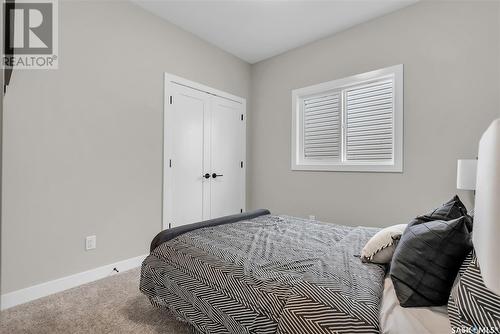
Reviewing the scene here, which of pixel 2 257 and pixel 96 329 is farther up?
pixel 2 257

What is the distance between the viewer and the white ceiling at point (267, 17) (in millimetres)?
2748

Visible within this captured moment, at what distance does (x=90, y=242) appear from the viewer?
2.40 metres

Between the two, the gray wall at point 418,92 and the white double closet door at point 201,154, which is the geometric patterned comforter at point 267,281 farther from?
the white double closet door at point 201,154

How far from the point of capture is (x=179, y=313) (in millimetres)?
1464

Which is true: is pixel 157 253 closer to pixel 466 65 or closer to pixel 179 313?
pixel 179 313

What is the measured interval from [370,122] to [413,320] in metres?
2.59

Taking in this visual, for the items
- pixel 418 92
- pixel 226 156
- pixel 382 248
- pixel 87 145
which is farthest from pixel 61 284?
pixel 418 92

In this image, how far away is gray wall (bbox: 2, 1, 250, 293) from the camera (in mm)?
2023

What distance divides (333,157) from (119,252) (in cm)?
284

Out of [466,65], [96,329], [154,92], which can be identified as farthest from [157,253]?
[466,65]

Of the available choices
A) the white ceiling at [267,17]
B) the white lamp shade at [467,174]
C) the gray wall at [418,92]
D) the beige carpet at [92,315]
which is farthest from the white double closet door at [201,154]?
the white lamp shade at [467,174]

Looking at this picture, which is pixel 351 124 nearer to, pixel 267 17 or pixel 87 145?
pixel 267 17

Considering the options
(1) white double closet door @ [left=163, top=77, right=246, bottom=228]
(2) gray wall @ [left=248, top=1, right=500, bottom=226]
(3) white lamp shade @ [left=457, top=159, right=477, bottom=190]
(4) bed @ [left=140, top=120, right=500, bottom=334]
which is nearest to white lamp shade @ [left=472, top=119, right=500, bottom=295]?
(4) bed @ [left=140, top=120, right=500, bottom=334]

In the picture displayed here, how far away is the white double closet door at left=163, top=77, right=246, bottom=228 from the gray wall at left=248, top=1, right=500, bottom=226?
0.95 metres
